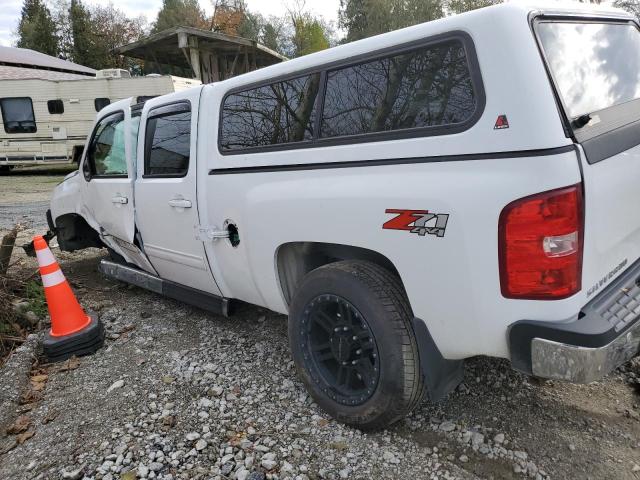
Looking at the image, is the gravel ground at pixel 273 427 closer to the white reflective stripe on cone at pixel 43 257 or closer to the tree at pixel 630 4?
the white reflective stripe on cone at pixel 43 257

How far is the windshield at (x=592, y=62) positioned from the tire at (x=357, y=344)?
1165mm

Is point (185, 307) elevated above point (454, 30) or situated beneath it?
situated beneath

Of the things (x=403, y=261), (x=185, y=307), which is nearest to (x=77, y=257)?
(x=185, y=307)

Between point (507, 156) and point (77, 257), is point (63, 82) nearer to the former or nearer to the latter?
point (77, 257)

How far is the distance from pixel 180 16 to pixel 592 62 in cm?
4950

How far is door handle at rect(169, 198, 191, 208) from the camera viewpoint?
345 centimetres

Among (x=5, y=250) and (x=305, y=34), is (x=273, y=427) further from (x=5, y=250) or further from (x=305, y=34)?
(x=305, y=34)

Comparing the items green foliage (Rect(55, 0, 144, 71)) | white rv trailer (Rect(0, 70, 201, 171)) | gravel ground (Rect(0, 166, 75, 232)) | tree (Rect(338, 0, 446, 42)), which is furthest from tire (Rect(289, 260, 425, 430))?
green foliage (Rect(55, 0, 144, 71))

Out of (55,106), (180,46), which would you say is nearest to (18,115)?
(55,106)

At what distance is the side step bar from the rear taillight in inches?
87.7

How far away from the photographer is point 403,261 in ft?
7.36

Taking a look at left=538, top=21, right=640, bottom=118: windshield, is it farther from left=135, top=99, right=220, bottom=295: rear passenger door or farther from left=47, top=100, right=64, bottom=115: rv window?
left=47, top=100, right=64, bottom=115: rv window

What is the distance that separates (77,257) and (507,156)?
19.8ft

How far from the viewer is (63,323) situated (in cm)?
379
